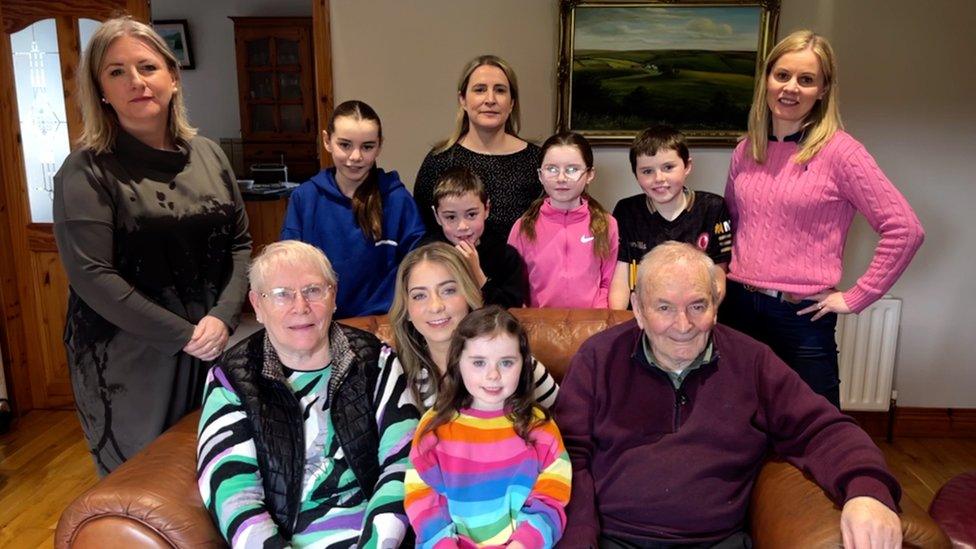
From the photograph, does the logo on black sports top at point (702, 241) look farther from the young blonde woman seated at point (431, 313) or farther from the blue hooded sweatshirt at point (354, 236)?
the blue hooded sweatshirt at point (354, 236)

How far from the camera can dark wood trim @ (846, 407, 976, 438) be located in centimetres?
348

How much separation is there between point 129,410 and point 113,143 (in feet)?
2.39

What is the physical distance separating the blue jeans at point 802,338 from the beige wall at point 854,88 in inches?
49.0

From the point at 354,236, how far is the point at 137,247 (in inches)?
27.4

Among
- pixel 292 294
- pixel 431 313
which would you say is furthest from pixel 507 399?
pixel 292 294

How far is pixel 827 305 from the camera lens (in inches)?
83.2

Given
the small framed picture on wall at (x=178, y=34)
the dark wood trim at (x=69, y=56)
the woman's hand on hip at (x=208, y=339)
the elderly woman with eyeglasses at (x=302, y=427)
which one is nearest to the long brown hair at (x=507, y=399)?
the elderly woman with eyeglasses at (x=302, y=427)

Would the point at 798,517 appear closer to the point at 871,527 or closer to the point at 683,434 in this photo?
the point at 871,527

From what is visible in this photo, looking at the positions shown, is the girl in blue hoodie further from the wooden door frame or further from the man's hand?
the wooden door frame

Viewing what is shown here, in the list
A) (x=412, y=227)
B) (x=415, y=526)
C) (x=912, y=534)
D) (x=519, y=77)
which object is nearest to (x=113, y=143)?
(x=412, y=227)

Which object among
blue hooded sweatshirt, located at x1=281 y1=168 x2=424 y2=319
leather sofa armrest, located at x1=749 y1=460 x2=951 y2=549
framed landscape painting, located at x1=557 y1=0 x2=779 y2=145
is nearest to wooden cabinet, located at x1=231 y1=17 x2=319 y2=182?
framed landscape painting, located at x1=557 y1=0 x2=779 y2=145

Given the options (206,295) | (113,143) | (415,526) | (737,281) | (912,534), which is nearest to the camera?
(912,534)

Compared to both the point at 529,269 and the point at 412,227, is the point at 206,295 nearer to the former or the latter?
the point at 412,227

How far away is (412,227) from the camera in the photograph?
247cm
